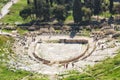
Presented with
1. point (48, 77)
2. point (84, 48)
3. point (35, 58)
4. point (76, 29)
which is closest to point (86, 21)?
point (76, 29)

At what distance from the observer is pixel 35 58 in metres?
116

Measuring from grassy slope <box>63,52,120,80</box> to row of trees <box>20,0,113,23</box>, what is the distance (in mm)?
39937

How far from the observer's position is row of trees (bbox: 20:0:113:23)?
141250mm

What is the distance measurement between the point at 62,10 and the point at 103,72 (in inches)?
1995

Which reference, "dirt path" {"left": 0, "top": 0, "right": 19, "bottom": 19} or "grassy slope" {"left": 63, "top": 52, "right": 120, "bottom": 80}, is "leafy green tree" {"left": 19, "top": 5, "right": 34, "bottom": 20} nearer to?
"dirt path" {"left": 0, "top": 0, "right": 19, "bottom": 19}

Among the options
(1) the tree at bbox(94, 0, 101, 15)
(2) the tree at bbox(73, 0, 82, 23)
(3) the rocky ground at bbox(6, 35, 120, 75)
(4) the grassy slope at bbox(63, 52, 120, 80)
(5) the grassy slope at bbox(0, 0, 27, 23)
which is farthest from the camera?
(5) the grassy slope at bbox(0, 0, 27, 23)

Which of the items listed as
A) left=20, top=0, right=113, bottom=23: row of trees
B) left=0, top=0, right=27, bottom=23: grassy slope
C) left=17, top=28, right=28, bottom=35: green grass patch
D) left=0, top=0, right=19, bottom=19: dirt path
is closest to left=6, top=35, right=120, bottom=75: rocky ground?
left=17, top=28, right=28, bottom=35: green grass patch

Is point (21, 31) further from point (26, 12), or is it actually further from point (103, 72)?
point (103, 72)

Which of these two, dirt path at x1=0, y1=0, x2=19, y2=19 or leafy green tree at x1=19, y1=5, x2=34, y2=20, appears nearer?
leafy green tree at x1=19, y1=5, x2=34, y2=20

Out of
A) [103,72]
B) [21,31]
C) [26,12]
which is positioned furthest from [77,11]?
[103,72]

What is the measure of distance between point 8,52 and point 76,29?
31.2 meters

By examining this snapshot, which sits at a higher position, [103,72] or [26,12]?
[26,12]

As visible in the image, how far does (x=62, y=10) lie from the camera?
144 meters

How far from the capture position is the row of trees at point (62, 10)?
141250 millimetres
